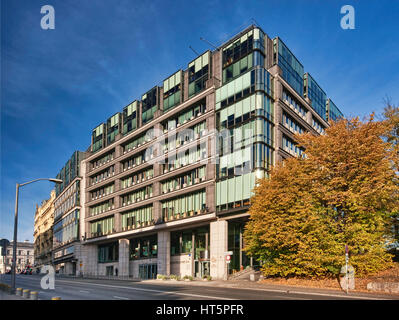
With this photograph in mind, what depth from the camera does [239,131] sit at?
44.1 meters

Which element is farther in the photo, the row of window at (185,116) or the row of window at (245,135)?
the row of window at (185,116)

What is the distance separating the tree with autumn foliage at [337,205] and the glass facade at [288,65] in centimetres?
1995

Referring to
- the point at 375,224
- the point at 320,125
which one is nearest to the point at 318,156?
the point at 375,224

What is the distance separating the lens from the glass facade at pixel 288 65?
4906 cm

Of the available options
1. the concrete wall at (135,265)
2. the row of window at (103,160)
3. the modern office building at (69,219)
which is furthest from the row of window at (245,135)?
the modern office building at (69,219)

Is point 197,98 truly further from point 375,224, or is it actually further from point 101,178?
point 101,178

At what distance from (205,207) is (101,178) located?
35.8m

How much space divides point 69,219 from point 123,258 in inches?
1128

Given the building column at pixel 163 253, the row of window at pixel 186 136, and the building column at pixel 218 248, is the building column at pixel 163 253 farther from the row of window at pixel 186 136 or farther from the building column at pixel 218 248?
the row of window at pixel 186 136

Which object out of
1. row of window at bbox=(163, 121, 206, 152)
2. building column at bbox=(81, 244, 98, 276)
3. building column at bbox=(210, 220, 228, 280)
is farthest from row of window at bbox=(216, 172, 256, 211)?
building column at bbox=(81, 244, 98, 276)

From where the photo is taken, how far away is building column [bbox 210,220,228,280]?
43.3 m

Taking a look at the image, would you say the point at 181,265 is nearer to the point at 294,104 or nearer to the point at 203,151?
the point at 203,151

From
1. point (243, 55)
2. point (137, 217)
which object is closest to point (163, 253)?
point (137, 217)

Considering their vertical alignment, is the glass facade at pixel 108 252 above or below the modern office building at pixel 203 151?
below
